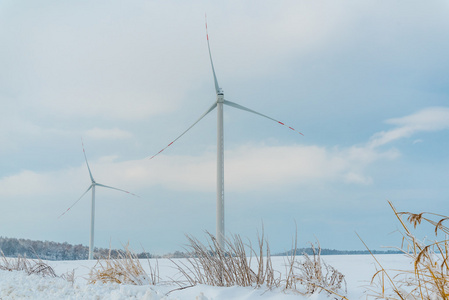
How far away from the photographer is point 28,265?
775 cm

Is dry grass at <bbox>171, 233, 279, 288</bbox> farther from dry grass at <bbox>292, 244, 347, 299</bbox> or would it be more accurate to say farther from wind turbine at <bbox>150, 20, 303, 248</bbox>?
wind turbine at <bbox>150, 20, 303, 248</bbox>

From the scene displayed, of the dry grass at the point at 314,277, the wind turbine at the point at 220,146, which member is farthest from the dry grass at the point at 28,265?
the dry grass at the point at 314,277

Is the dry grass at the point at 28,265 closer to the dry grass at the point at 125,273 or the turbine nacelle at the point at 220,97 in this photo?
the dry grass at the point at 125,273

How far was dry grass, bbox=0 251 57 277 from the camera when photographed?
22.4 feet

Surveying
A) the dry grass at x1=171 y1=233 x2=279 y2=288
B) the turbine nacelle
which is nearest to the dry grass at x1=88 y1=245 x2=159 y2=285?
the dry grass at x1=171 y1=233 x2=279 y2=288

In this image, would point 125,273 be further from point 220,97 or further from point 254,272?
point 220,97

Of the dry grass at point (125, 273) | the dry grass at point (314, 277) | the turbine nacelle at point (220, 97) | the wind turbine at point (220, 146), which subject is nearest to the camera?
the dry grass at point (314, 277)

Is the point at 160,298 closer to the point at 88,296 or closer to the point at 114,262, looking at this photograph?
the point at 88,296

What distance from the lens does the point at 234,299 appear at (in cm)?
377

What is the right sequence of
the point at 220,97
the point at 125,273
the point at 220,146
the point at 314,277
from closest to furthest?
the point at 314,277 < the point at 125,273 < the point at 220,146 < the point at 220,97

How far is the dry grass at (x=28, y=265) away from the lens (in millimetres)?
6824

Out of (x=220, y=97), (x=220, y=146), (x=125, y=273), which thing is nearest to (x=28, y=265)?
(x=125, y=273)

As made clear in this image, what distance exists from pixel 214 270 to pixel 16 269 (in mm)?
4716

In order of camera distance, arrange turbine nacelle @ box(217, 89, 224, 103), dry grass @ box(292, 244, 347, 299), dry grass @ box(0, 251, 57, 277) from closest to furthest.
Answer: dry grass @ box(292, 244, 347, 299) → dry grass @ box(0, 251, 57, 277) → turbine nacelle @ box(217, 89, 224, 103)
